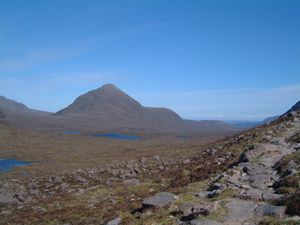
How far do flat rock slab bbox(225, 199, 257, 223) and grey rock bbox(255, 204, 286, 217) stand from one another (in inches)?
11.4

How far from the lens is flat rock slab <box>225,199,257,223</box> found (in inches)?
533

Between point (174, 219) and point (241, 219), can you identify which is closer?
point (241, 219)

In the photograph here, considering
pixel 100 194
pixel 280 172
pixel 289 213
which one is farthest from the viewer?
pixel 100 194

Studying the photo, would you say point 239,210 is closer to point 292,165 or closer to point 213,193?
point 213,193

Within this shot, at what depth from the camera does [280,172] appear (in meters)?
18.8

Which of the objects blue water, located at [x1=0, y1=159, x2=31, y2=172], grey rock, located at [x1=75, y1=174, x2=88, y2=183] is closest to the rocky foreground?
grey rock, located at [x1=75, y1=174, x2=88, y2=183]

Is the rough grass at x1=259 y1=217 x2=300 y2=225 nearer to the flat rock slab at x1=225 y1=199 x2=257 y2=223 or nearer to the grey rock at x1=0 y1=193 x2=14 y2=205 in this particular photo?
the flat rock slab at x1=225 y1=199 x2=257 y2=223

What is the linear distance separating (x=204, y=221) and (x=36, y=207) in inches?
697

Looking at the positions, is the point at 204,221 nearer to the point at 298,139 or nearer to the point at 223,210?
the point at 223,210

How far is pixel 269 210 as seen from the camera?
13516 millimetres

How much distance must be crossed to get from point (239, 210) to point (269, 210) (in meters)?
1.19

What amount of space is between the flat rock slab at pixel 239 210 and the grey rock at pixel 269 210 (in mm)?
291

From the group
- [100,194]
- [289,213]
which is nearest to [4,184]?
[100,194]

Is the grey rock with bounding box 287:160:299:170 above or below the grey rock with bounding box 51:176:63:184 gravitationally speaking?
above
